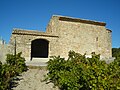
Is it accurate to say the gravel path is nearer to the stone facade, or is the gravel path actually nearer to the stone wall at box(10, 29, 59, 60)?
the stone wall at box(10, 29, 59, 60)

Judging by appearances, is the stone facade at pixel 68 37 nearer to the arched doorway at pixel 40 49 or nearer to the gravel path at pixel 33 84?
the arched doorway at pixel 40 49

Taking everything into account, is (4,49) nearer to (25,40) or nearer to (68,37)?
(25,40)

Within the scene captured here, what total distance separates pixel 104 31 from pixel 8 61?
16.8m

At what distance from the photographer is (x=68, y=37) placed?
23.8m

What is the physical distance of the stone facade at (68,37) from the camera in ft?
68.5

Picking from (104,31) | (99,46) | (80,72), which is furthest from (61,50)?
(80,72)

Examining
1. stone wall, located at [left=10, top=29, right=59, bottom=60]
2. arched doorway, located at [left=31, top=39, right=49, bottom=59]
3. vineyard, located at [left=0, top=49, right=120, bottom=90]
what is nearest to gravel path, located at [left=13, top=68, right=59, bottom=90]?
vineyard, located at [left=0, top=49, right=120, bottom=90]

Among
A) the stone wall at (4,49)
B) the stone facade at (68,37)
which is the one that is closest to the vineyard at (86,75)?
the stone wall at (4,49)

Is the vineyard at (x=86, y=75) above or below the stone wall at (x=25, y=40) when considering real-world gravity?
below

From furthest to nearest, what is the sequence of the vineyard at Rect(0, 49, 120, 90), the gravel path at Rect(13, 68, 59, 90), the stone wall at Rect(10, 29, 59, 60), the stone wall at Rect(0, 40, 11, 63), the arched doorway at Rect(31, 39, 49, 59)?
the arched doorway at Rect(31, 39, 49, 59)
the stone wall at Rect(10, 29, 59, 60)
the stone wall at Rect(0, 40, 11, 63)
the gravel path at Rect(13, 68, 59, 90)
the vineyard at Rect(0, 49, 120, 90)

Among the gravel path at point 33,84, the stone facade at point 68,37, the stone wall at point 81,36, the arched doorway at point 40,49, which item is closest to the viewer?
the gravel path at point 33,84

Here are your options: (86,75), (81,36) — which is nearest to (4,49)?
(81,36)

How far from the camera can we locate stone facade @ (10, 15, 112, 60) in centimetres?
2089

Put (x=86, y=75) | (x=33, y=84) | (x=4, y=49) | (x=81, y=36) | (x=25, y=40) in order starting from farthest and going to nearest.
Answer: (x=81, y=36), (x=25, y=40), (x=4, y=49), (x=33, y=84), (x=86, y=75)
